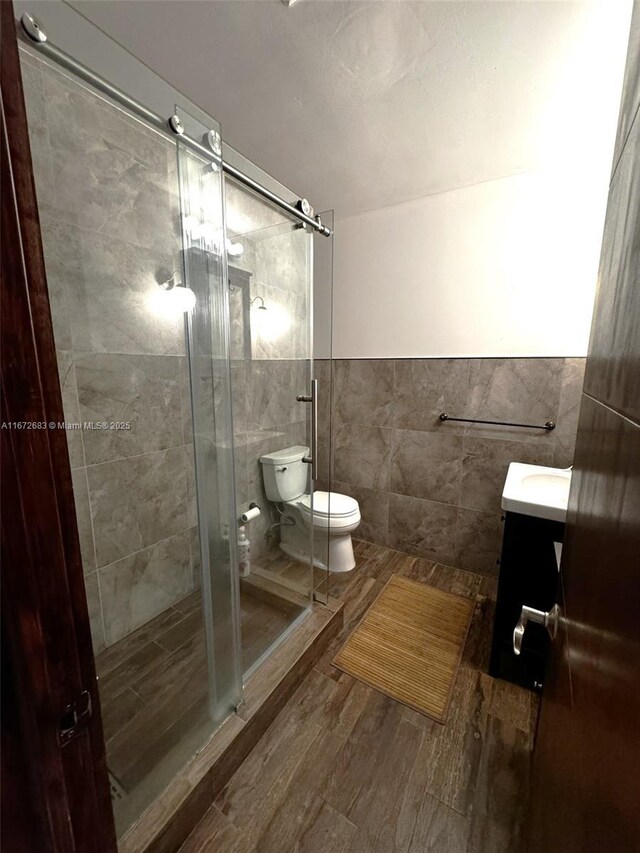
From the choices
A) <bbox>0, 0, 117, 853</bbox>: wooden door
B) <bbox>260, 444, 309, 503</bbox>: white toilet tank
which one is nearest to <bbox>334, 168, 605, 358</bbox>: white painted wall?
<bbox>260, 444, 309, 503</bbox>: white toilet tank

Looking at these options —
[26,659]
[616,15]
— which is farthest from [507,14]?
[26,659]

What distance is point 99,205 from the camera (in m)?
1.30

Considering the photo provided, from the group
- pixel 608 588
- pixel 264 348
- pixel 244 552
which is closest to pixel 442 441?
pixel 264 348

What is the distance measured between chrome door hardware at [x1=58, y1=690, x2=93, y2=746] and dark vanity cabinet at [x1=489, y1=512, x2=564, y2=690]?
1496 millimetres

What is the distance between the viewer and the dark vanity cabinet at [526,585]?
4.60ft

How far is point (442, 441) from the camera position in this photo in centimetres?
232

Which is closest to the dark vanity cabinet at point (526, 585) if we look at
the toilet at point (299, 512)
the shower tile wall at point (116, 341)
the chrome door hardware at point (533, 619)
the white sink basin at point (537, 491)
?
the white sink basin at point (537, 491)

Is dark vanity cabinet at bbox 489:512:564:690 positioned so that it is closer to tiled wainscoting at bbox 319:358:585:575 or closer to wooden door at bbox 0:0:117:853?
tiled wainscoting at bbox 319:358:585:575

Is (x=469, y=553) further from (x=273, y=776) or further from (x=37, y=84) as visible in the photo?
(x=37, y=84)

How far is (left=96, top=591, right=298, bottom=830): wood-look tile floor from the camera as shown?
107 cm

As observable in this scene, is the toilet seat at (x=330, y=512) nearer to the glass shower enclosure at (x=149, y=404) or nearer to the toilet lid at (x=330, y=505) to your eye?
the toilet lid at (x=330, y=505)

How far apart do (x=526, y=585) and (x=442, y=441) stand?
1.05 metres

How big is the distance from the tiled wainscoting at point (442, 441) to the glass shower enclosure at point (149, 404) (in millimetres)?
1095

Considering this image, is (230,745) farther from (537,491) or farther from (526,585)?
(537,491)
